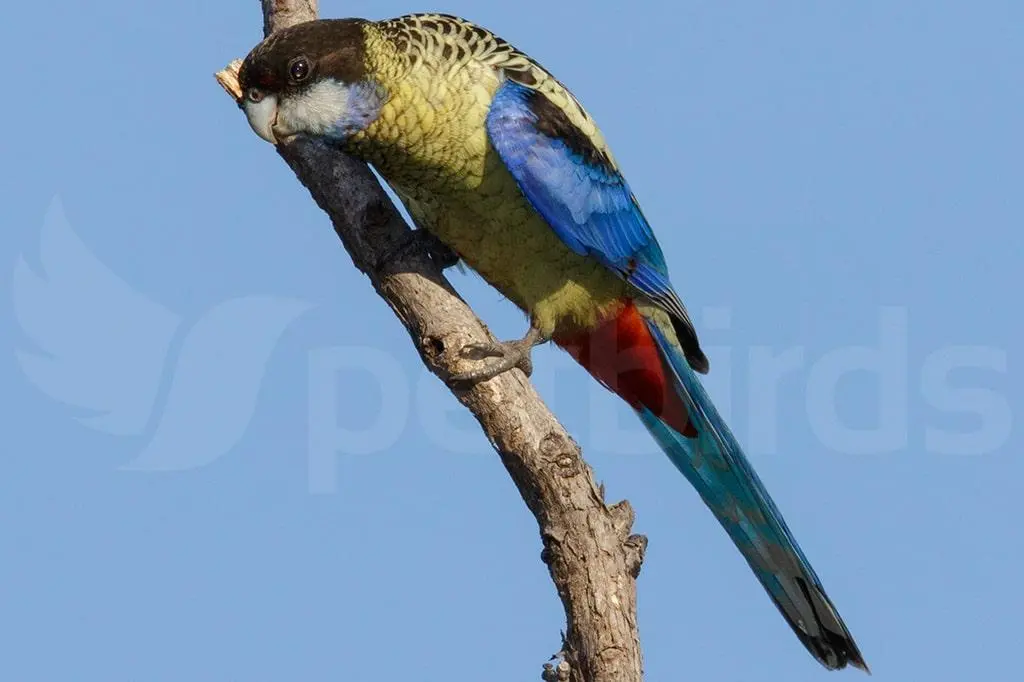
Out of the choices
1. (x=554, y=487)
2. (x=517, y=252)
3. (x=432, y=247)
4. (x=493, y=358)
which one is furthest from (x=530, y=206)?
(x=554, y=487)

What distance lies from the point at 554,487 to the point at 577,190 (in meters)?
1.51

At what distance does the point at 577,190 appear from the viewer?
548 centimetres

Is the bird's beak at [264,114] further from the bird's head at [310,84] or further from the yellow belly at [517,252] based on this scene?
the yellow belly at [517,252]

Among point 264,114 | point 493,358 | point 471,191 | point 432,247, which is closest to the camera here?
point 493,358

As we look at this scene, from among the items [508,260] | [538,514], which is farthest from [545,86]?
[538,514]

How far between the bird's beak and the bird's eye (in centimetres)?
12

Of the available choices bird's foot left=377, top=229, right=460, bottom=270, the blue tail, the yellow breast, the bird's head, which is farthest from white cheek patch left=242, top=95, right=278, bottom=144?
the blue tail

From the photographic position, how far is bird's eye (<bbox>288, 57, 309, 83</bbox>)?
16.3ft

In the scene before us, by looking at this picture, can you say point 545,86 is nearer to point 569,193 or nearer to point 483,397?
point 569,193

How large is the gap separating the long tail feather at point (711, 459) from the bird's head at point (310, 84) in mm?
1620

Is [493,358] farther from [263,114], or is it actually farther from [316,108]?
[263,114]

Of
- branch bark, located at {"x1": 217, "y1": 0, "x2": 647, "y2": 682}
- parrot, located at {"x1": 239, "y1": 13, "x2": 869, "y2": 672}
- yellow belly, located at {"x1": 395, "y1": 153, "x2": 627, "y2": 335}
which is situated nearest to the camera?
branch bark, located at {"x1": 217, "y1": 0, "x2": 647, "y2": 682}

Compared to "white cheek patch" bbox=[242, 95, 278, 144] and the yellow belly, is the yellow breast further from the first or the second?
"white cheek patch" bbox=[242, 95, 278, 144]

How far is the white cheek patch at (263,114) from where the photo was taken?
5047mm
